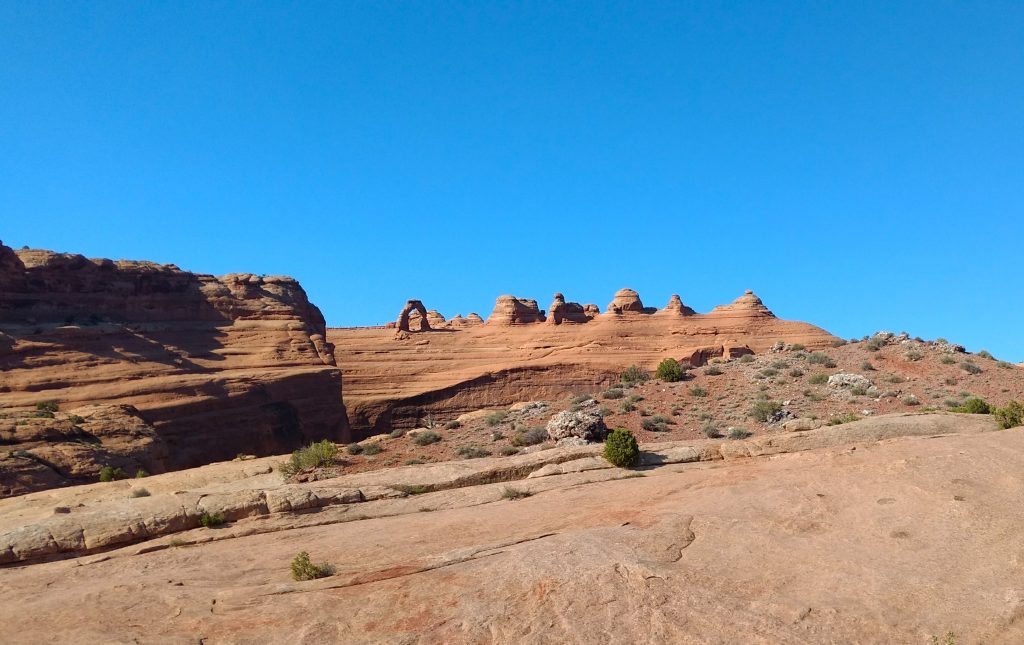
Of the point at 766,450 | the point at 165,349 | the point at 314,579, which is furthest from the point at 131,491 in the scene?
the point at 165,349

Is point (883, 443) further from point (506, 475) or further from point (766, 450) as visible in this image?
point (506, 475)

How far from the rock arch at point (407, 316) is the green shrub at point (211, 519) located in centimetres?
4913

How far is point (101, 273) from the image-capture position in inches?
1470

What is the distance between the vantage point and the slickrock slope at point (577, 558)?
6.49 metres

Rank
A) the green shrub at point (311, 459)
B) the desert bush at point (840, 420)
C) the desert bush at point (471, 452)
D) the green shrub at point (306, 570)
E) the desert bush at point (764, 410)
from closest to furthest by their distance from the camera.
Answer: the green shrub at point (306, 570) < the green shrub at point (311, 459) < the desert bush at point (840, 420) < the desert bush at point (471, 452) < the desert bush at point (764, 410)

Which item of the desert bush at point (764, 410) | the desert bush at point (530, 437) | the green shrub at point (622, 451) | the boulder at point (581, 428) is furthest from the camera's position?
the desert bush at point (764, 410)

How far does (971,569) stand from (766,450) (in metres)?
7.41

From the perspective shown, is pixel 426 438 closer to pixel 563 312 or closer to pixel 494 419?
pixel 494 419

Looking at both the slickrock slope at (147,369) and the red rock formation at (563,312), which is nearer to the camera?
the slickrock slope at (147,369)

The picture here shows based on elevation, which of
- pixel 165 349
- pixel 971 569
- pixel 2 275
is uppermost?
pixel 2 275

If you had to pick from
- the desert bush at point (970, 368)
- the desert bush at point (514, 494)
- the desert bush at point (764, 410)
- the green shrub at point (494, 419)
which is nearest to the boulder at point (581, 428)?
the desert bush at point (764, 410)

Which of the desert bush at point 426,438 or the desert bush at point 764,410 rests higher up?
the desert bush at point 764,410

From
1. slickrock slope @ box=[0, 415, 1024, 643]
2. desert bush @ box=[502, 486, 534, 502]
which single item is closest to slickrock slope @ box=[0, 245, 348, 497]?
slickrock slope @ box=[0, 415, 1024, 643]

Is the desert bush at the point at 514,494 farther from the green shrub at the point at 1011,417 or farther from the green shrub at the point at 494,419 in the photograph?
the green shrub at the point at 494,419
